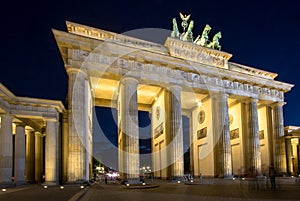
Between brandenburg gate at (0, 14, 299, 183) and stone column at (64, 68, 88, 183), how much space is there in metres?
0.08

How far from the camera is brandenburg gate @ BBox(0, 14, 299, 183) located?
2542 centimetres

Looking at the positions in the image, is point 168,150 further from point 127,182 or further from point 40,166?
point 40,166

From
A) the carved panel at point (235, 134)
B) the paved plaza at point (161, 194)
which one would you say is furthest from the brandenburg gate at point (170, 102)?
the paved plaza at point (161, 194)

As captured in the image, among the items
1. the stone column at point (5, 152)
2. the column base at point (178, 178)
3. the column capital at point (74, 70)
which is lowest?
the column base at point (178, 178)

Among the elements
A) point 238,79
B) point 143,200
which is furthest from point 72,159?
point 238,79

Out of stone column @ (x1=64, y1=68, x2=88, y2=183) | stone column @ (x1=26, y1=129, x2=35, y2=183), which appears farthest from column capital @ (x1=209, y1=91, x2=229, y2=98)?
stone column @ (x1=26, y1=129, x2=35, y2=183)

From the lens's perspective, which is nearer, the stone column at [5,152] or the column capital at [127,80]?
the stone column at [5,152]

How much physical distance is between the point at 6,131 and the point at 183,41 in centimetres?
2004

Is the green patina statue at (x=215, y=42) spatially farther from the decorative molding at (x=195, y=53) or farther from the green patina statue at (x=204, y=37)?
the decorative molding at (x=195, y=53)

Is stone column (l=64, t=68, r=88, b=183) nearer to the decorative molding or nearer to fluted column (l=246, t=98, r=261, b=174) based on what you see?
the decorative molding

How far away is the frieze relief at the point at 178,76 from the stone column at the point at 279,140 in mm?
1715

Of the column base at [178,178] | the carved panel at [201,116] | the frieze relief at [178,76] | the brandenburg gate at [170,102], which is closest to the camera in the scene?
the brandenburg gate at [170,102]

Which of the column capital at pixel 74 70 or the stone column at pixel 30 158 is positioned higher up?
the column capital at pixel 74 70

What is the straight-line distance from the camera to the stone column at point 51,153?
23.3 metres
